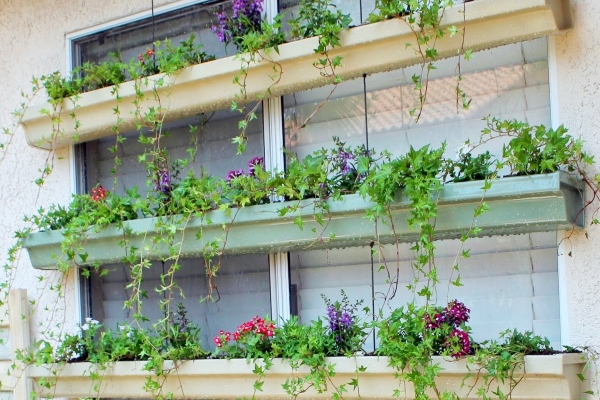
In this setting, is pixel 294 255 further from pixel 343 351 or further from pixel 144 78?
pixel 144 78

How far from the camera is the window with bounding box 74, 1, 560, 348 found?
370 centimetres

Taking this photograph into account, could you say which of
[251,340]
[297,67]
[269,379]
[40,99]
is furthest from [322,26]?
[40,99]

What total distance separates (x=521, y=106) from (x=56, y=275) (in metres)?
2.83

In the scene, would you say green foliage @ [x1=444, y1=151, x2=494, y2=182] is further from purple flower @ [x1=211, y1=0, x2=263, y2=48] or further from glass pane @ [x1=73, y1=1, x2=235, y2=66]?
glass pane @ [x1=73, y1=1, x2=235, y2=66]

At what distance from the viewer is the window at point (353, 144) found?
145 inches

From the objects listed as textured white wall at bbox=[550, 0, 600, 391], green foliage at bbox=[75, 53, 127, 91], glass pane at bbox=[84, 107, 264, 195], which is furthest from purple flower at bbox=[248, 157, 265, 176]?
textured white wall at bbox=[550, 0, 600, 391]

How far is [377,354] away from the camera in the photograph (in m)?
3.67

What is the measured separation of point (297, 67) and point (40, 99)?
6.27ft

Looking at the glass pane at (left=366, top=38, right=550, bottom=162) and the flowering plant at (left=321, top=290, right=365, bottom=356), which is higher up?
the glass pane at (left=366, top=38, right=550, bottom=162)

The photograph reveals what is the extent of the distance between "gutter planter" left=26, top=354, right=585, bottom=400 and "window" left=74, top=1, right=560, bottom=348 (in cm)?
29

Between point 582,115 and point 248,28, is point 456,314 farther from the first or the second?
point 248,28

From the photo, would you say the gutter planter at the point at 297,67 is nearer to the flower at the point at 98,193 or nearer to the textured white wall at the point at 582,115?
the textured white wall at the point at 582,115

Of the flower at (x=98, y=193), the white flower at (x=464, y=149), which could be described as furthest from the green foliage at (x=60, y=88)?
the white flower at (x=464, y=149)

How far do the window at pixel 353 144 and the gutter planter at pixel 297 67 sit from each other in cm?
21
